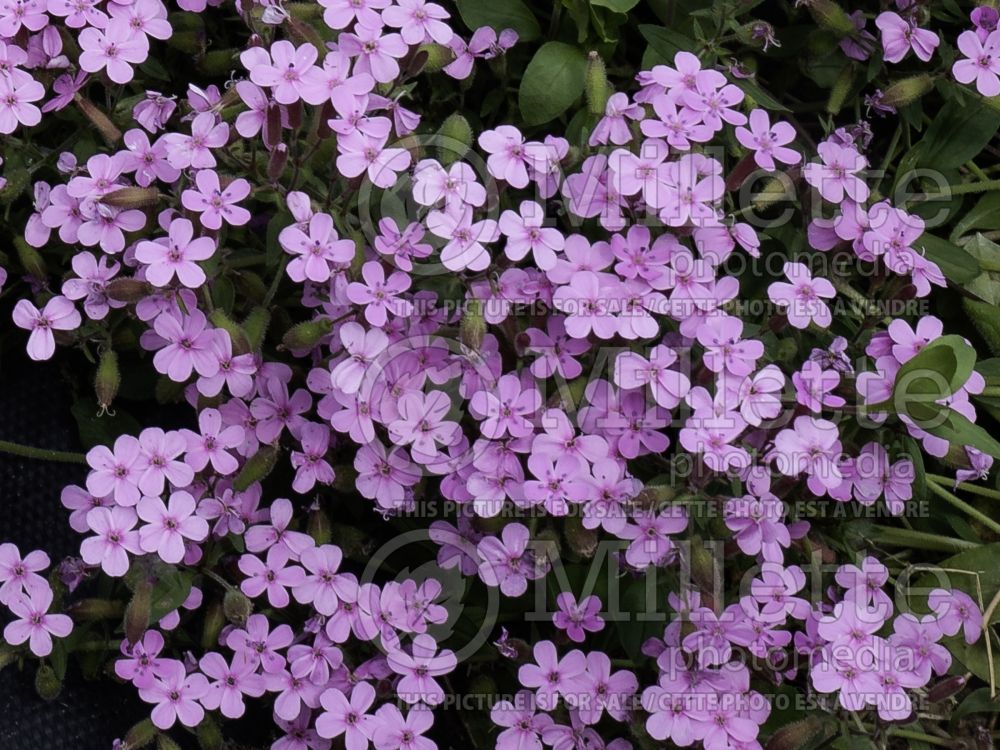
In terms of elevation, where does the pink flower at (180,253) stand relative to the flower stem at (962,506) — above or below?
above

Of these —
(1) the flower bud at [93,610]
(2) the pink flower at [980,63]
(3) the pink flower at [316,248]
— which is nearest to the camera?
(3) the pink flower at [316,248]

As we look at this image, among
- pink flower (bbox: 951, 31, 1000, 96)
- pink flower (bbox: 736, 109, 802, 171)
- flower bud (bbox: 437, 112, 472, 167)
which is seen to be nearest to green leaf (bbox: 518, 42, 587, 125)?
flower bud (bbox: 437, 112, 472, 167)

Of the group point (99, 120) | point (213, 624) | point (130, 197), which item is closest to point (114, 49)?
point (99, 120)

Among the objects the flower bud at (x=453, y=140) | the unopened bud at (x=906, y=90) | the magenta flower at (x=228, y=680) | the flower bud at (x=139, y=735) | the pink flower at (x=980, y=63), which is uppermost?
the pink flower at (x=980, y=63)

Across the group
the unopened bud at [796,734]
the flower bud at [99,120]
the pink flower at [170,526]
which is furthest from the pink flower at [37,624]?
the unopened bud at [796,734]

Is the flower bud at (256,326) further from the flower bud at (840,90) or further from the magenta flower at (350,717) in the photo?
the flower bud at (840,90)

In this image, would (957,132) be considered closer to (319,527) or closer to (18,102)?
(319,527)

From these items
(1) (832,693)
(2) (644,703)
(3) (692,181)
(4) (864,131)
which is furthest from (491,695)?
(4) (864,131)

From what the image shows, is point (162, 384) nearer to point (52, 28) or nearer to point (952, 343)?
point (52, 28)

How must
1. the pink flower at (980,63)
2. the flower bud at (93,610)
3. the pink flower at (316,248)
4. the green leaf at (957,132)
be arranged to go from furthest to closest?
the green leaf at (957,132) → the pink flower at (980,63) → the flower bud at (93,610) → the pink flower at (316,248)
